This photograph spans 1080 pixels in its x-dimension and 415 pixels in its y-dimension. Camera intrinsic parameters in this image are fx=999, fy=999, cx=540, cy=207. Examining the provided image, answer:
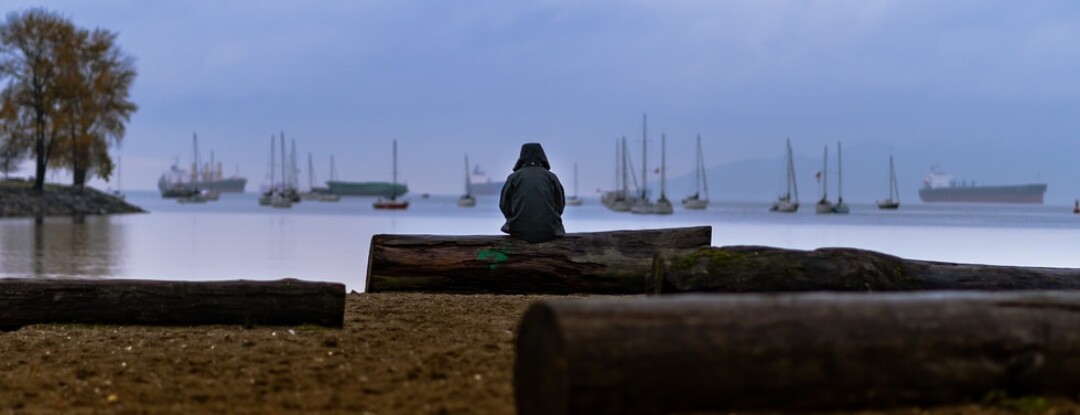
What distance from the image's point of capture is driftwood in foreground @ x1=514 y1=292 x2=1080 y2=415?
13.8ft

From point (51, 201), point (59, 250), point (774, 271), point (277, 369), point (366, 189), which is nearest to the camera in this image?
point (277, 369)

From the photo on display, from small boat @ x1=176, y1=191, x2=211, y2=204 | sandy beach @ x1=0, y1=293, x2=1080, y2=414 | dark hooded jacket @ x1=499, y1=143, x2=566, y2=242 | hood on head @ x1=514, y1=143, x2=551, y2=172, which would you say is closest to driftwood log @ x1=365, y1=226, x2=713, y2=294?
dark hooded jacket @ x1=499, y1=143, x2=566, y2=242

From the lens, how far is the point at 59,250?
27.3m

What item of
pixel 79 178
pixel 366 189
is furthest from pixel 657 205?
pixel 366 189

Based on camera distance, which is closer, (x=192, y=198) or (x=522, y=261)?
(x=522, y=261)

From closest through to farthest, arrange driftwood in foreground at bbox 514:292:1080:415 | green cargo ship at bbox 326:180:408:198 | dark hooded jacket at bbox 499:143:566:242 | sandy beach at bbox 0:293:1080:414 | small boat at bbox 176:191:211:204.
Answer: driftwood in foreground at bbox 514:292:1080:415 → sandy beach at bbox 0:293:1080:414 → dark hooded jacket at bbox 499:143:566:242 → small boat at bbox 176:191:211:204 → green cargo ship at bbox 326:180:408:198

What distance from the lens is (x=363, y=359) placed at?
22.9 feet

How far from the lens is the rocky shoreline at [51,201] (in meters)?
55.0

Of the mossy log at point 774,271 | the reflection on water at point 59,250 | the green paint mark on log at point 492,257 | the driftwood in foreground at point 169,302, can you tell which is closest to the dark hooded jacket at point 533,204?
the green paint mark on log at point 492,257

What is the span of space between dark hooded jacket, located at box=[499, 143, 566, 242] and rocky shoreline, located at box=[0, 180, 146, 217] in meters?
49.6

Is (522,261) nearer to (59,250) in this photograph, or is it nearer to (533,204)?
(533,204)

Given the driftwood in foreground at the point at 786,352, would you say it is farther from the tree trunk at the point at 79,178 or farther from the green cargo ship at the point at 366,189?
the green cargo ship at the point at 366,189

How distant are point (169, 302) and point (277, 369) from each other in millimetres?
2689

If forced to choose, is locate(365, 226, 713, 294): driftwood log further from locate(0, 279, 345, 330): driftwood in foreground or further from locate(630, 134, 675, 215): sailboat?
locate(630, 134, 675, 215): sailboat
